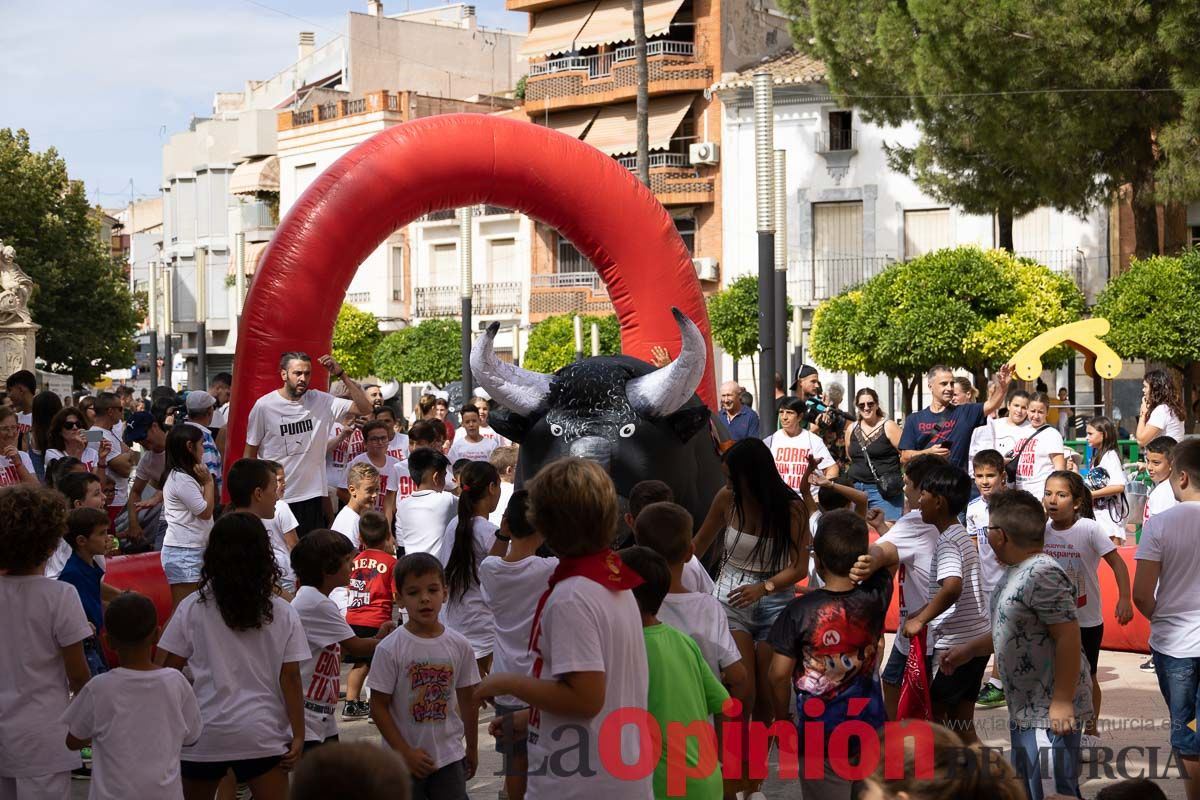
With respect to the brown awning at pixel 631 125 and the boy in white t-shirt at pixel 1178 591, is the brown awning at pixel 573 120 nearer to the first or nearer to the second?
the brown awning at pixel 631 125

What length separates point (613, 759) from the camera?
3.71 meters

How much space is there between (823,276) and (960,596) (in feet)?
96.3

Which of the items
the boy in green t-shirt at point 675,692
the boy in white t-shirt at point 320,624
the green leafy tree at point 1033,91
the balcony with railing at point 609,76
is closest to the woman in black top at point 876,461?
the boy in white t-shirt at point 320,624

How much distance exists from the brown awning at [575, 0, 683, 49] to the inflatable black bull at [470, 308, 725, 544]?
3118 centimetres

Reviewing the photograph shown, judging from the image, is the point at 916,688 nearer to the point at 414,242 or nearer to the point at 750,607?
the point at 750,607

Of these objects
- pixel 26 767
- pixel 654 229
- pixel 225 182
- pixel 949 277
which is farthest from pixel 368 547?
pixel 225 182

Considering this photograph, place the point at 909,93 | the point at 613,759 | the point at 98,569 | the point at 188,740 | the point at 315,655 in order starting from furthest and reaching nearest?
the point at 909,93
the point at 98,569
the point at 315,655
the point at 188,740
the point at 613,759

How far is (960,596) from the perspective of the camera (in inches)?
240

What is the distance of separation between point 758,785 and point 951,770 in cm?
290

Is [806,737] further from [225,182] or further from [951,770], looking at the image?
[225,182]

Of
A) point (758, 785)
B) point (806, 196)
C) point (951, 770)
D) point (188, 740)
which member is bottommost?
point (758, 785)

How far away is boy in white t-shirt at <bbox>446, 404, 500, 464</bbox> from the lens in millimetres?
10766

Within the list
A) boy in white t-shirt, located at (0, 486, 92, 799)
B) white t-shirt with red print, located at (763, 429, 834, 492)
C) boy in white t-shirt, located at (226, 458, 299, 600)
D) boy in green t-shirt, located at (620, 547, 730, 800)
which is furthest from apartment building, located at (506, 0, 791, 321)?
boy in green t-shirt, located at (620, 547, 730, 800)

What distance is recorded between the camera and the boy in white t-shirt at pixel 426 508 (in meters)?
7.79
